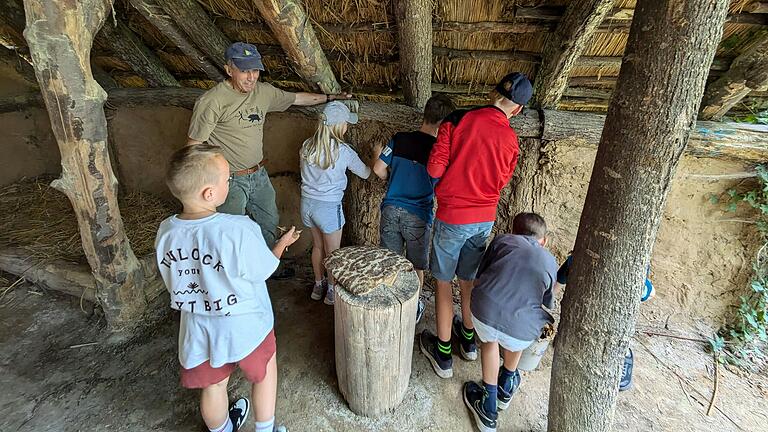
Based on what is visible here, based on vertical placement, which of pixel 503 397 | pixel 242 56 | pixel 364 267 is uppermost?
pixel 242 56

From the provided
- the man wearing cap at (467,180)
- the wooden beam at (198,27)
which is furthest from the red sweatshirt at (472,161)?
the wooden beam at (198,27)

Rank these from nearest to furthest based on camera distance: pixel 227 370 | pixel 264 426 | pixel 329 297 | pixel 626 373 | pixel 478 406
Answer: pixel 227 370 → pixel 264 426 → pixel 478 406 → pixel 626 373 → pixel 329 297

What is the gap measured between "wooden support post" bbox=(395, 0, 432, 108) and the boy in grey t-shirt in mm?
1447

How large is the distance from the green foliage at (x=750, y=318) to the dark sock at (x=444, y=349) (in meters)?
2.55

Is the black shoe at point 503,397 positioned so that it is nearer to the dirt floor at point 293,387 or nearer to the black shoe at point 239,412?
the dirt floor at point 293,387

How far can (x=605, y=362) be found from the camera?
7.22ft

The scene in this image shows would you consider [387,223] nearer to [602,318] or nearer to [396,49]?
[396,49]

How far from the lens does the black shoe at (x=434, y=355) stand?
3119 mm

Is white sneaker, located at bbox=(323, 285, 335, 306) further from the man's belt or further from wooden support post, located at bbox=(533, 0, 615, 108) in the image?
wooden support post, located at bbox=(533, 0, 615, 108)

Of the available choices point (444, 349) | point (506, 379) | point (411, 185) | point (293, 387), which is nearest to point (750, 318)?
point (506, 379)

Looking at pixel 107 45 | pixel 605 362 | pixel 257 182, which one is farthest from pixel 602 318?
pixel 107 45

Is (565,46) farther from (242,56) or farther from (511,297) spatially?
(242,56)

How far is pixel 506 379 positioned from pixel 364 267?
131 centimetres

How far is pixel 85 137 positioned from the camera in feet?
9.59
